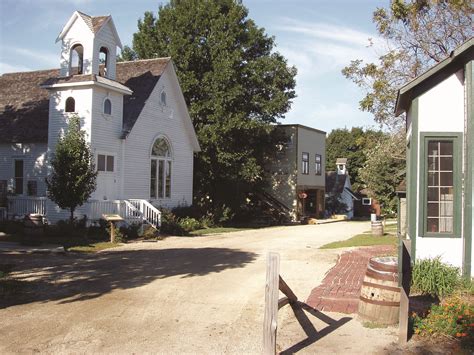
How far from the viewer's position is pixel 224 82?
30500 mm

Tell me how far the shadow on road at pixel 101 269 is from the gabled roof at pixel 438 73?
633 centimetres

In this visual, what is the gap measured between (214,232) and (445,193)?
16632mm

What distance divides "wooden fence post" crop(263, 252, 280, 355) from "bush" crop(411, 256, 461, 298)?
4413 mm

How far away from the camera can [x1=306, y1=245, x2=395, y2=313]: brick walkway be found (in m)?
8.91

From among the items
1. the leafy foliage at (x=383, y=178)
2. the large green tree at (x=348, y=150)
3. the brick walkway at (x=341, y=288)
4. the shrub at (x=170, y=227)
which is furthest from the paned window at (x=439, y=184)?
the large green tree at (x=348, y=150)

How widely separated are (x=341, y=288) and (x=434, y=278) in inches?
72.3

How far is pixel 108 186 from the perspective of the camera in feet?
75.5

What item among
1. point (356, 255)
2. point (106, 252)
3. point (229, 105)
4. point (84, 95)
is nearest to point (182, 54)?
point (229, 105)

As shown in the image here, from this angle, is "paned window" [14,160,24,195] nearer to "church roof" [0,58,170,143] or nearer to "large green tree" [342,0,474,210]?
"church roof" [0,58,170,143]

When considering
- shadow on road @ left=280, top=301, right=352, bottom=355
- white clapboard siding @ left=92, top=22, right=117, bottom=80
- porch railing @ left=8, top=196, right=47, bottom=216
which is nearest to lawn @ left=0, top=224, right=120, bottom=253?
porch railing @ left=8, top=196, right=47, bottom=216

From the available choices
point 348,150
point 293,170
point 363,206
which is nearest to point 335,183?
point 363,206

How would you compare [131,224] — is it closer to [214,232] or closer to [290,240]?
[214,232]

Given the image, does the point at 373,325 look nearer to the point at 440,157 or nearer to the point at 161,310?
the point at 161,310

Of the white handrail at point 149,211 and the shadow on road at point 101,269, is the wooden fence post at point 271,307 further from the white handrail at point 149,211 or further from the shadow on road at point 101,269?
the white handrail at point 149,211
